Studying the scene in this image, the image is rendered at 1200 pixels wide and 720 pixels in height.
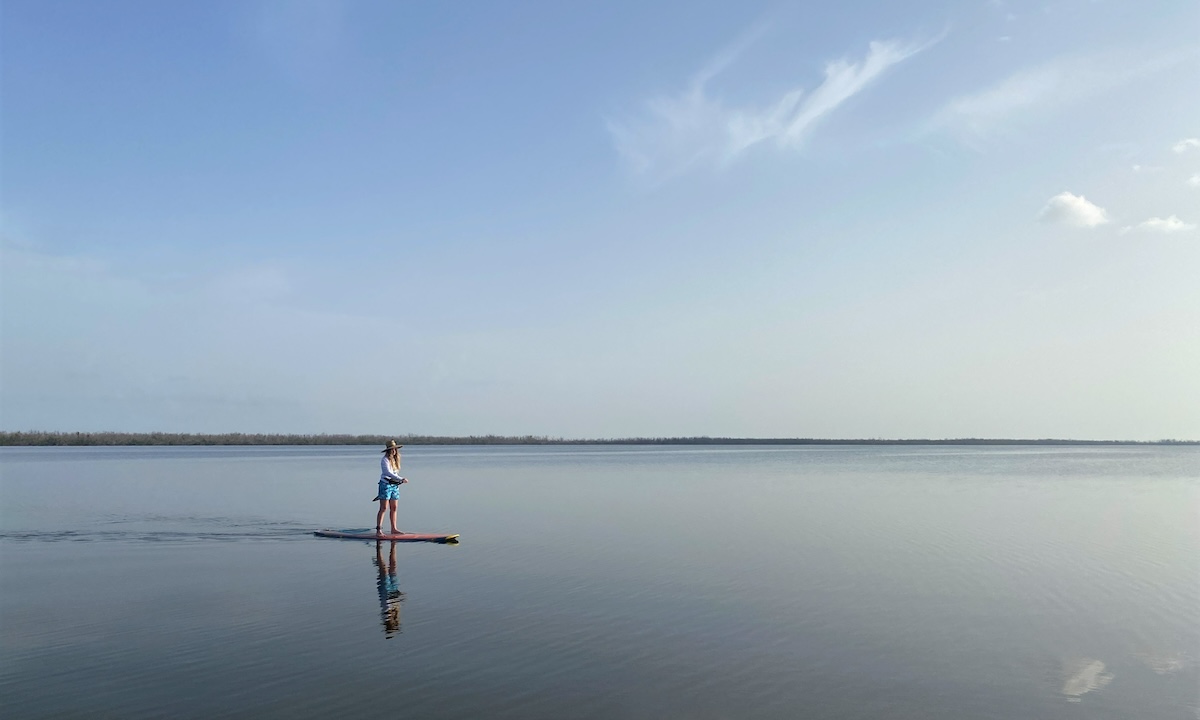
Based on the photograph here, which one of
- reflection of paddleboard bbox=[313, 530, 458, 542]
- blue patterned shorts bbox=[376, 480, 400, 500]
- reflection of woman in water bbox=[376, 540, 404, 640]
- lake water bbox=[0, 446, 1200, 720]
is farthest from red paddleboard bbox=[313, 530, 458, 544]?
reflection of woman in water bbox=[376, 540, 404, 640]

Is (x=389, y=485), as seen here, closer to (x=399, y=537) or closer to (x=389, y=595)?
(x=399, y=537)

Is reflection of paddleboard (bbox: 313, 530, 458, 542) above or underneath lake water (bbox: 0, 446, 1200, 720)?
above

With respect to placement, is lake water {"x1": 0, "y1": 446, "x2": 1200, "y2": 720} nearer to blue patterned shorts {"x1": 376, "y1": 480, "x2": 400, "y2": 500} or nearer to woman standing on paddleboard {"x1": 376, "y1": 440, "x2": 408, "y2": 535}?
woman standing on paddleboard {"x1": 376, "y1": 440, "x2": 408, "y2": 535}

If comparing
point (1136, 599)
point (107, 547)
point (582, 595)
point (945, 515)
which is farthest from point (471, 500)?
point (1136, 599)

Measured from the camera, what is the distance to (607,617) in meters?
11.1

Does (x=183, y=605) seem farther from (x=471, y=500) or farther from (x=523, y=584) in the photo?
(x=471, y=500)

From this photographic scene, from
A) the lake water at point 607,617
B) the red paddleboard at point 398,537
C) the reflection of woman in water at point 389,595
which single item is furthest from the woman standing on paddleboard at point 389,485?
the reflection of woman in water at point 389,595

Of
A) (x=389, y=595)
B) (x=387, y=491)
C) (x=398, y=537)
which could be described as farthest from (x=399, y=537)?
Answer: (x=389, y=595)

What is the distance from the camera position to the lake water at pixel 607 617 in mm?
7859

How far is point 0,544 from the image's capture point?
712 inches

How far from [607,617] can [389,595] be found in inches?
146

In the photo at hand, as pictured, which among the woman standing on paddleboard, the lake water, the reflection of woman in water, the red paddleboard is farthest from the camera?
the woman standing on paddleboard

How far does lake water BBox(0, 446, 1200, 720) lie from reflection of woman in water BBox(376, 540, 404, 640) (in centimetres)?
8

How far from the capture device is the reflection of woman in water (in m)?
10.6
